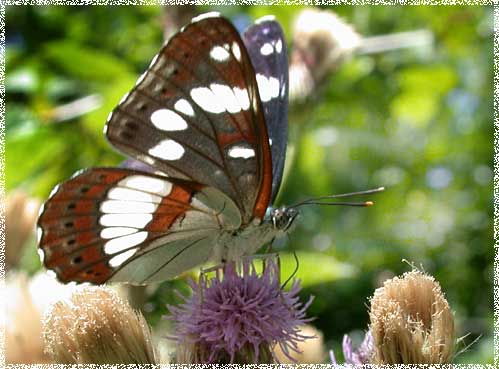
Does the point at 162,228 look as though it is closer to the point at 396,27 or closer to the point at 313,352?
the point at 313,352

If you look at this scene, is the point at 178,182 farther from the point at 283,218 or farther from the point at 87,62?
the point at 87,62

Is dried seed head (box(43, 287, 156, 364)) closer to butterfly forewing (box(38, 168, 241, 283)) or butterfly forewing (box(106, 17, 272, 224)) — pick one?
butterfly forewing (box(38, 168, 241, 283))

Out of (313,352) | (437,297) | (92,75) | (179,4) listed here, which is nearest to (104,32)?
(92,75)

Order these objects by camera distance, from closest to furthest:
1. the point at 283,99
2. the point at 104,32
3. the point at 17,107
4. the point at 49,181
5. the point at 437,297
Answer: the point at 437,297
the point at 283,99
the point at 49,181
the point at 17,107
the point at 104,32

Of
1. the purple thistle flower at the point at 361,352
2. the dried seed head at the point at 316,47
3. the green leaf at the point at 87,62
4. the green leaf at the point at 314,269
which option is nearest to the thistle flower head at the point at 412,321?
→ the purple thistle flower at the point at 361,352

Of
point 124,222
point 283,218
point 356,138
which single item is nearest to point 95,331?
point 124,222

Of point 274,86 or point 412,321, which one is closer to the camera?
point 412,321
